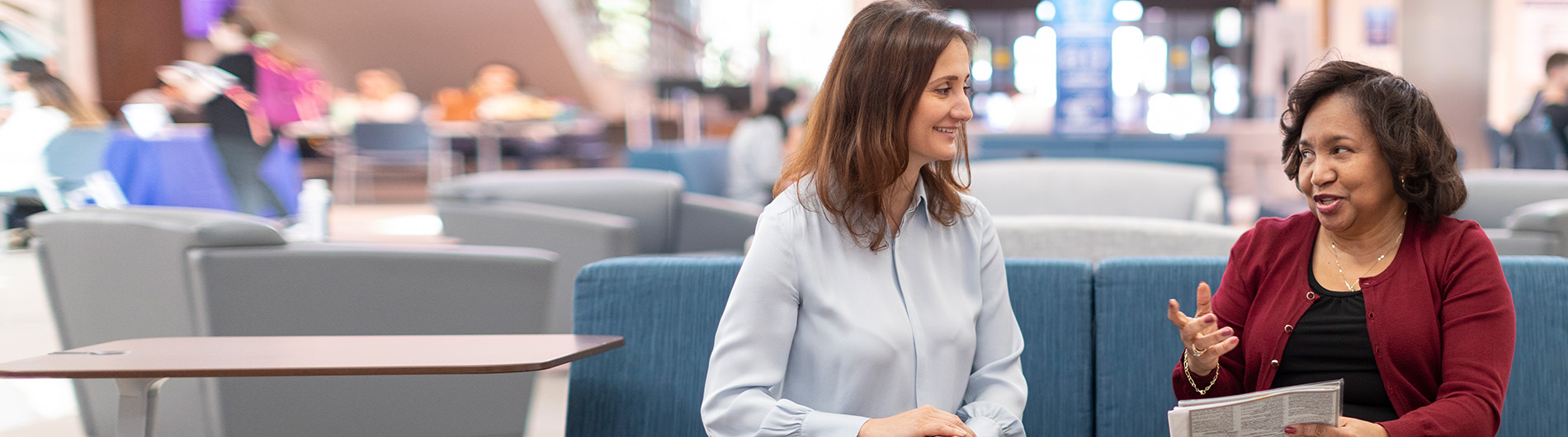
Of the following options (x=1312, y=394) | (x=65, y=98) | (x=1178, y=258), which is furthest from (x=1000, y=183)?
(x=65, y=98)

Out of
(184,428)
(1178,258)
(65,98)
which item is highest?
(65,98)

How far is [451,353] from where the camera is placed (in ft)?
4.55

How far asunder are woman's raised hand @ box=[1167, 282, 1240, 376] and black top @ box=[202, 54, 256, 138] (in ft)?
12.9

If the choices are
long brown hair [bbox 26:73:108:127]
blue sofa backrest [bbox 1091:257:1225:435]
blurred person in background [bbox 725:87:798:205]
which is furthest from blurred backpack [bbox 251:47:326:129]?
blue sofa backrest [bbox 1091:257:1225:435]

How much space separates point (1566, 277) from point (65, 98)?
3981mm

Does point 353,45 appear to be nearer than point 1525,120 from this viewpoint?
Yes

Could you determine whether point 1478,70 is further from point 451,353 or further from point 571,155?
point 451,353

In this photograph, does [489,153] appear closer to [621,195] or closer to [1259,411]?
[621,195]

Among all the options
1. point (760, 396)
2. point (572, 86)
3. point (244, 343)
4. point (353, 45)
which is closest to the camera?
point (760, 396)

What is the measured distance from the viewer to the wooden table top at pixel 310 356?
4.15 ft

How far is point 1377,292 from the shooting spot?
4.17ft

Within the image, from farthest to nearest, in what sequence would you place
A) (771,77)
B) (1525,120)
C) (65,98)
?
(1525,120) < (771,77) < (65,98)

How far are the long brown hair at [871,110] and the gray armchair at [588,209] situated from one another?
2.14 m


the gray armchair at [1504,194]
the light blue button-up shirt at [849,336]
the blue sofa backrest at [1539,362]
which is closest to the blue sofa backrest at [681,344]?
the light blue button-up shirt at [849,336]
